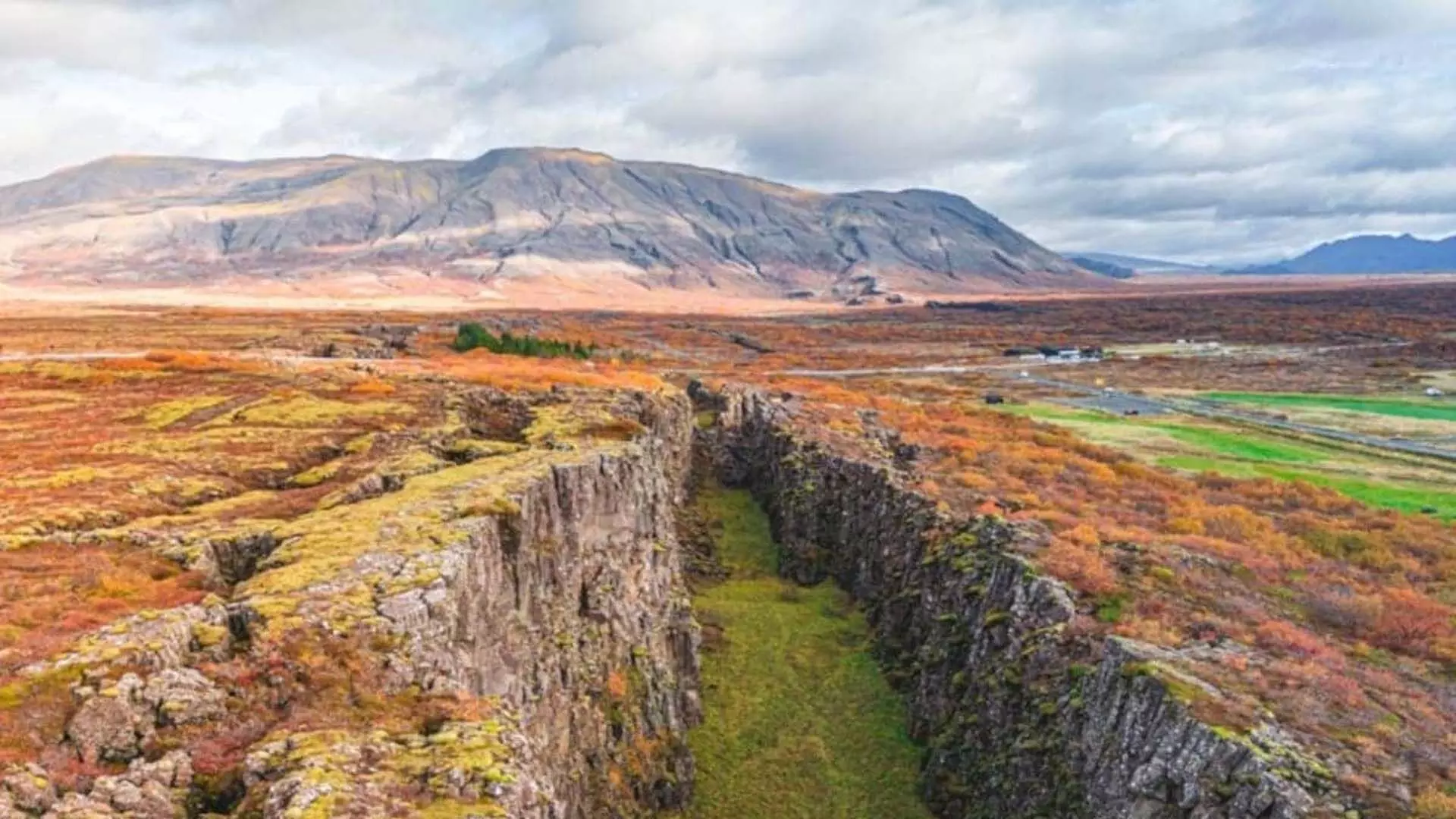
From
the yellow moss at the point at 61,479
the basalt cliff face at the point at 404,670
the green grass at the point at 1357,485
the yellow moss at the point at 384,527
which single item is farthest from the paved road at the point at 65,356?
the green grass at the point at 1357,485

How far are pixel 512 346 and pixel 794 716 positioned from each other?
6916cm

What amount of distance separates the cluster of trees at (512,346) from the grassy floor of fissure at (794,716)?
50330 millimetres

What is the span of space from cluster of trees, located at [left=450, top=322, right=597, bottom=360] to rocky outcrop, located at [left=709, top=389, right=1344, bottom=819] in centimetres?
5094

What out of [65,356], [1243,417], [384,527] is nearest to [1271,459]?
[1243,417]

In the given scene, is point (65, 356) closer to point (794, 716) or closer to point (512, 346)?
point (512, 346)

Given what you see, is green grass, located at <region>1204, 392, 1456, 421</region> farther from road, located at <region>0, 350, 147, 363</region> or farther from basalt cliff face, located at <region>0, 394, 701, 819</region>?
road, located at <region>0, 350, 147, 363</region>

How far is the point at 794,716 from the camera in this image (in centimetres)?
4203

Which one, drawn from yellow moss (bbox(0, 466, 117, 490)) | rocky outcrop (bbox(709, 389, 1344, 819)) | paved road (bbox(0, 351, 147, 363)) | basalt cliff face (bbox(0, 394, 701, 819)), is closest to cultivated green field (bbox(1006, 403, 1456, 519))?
rocky outcrop (bbox(709, 389, 1344, 819))

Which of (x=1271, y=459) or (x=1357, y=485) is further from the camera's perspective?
(x=1271, y=459)

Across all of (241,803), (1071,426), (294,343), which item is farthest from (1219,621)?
(294,343)

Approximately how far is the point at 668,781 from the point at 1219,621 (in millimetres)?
21140

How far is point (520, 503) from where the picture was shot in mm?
29578

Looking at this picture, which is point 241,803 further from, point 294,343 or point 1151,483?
point 294,343

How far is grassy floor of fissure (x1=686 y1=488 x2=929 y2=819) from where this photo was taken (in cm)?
3584
